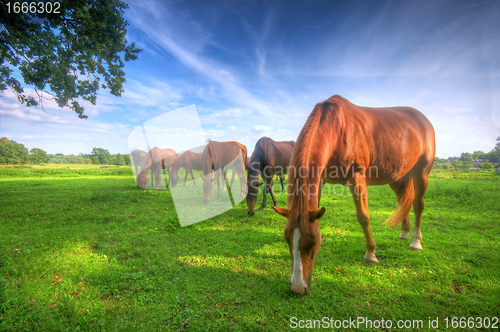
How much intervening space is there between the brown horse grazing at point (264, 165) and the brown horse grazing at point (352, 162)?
11.5 feet

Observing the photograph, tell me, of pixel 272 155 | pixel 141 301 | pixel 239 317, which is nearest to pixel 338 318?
pixel 239 317

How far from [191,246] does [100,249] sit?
206cm

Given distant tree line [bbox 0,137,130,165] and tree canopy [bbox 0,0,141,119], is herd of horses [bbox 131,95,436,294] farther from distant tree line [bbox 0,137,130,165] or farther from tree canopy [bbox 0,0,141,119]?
distant tree line [bbox 0,137,130,165]

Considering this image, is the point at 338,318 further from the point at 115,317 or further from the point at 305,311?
the point at 115,317

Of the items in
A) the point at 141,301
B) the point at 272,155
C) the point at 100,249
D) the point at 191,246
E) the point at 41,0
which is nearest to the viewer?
the point at 141,301

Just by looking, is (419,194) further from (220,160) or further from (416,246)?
(220,160)

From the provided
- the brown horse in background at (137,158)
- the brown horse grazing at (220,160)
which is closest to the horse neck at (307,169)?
the brown horse grazing at (220,160)

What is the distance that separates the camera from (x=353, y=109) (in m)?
4.02

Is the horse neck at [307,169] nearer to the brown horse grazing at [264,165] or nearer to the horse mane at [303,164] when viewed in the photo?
the horse mane at [303,164]

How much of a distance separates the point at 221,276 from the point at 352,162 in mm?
3215

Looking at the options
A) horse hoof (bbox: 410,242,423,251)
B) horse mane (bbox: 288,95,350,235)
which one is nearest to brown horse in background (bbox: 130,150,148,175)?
horse mane (bbox: 288,95,350,235)

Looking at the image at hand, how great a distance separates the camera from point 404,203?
488cm

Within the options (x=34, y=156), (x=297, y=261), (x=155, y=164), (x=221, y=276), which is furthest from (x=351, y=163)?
(x=34, y=156)

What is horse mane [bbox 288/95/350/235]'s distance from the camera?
2641 millimetres
